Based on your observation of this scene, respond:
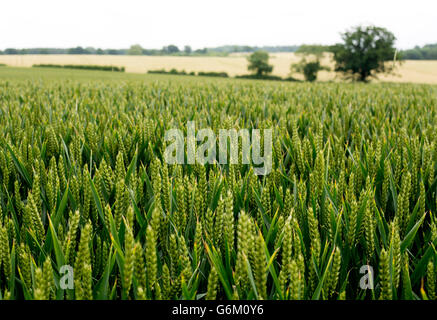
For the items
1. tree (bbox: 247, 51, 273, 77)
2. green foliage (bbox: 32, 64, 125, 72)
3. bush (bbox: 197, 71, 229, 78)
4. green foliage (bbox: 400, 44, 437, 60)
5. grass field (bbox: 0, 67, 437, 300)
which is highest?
green foliage (bbox: 400, 44, 437, 60)

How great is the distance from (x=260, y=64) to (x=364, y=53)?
14.9m

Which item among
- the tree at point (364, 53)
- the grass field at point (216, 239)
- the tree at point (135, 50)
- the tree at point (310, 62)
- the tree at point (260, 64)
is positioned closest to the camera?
the grass field at point (216, 239)

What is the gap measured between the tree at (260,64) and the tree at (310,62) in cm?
382

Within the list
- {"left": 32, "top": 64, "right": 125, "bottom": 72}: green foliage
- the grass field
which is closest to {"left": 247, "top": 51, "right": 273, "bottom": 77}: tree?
{"left": 32, "top": 64, "right": 125, "bottom": 72}: green foliage

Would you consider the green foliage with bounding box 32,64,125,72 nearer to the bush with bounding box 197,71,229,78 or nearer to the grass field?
the bush with bounding box 197,71,229,78

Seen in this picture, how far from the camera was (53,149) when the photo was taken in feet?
6.07

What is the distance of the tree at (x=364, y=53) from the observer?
135ft

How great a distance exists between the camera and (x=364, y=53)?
137ft

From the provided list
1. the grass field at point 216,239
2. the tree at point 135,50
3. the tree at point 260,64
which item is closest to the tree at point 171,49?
the tree at point 135,50

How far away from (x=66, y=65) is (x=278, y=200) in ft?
168

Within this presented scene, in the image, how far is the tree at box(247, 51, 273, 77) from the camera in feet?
166

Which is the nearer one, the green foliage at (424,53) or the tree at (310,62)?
the tree at (310,62)

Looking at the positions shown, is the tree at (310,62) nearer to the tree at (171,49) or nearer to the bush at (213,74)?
the bush at (213,74)

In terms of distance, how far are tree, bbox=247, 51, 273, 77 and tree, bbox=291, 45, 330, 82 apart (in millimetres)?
3820
